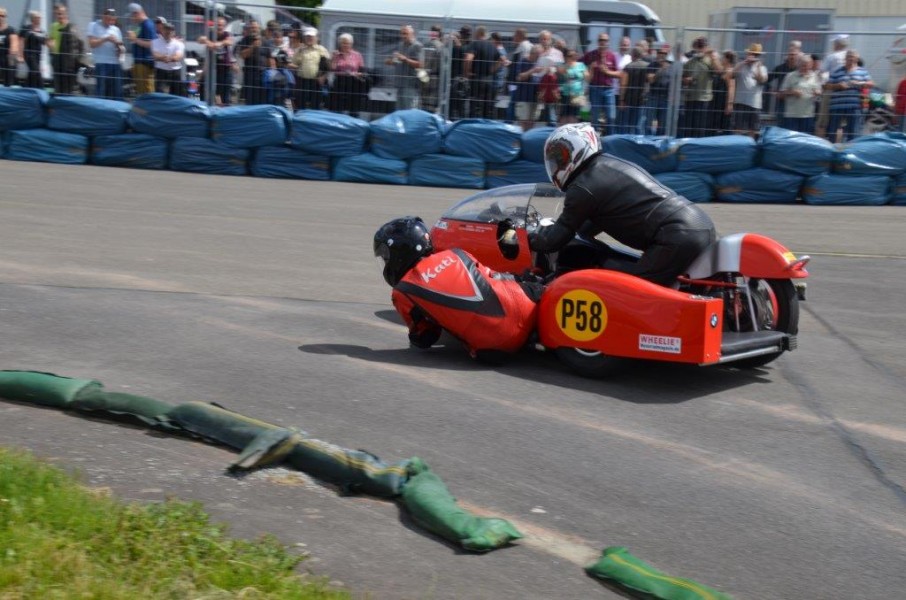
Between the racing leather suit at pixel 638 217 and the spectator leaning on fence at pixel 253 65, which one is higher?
the spectator leaning on fence at pixel 253 65

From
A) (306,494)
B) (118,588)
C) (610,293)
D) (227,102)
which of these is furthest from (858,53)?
(118,588)

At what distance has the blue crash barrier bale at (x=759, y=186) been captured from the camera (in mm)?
15445

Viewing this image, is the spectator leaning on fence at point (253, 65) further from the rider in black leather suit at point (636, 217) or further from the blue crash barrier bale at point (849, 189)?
the rider in black leather suit at point (636, 217)

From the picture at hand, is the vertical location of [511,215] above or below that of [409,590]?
above

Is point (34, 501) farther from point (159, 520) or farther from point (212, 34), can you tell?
point (212, 34)

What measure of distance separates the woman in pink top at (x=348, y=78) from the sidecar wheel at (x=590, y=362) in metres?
10.7

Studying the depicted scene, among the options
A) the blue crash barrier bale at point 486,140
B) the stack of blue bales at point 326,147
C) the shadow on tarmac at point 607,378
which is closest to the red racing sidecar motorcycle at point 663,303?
the shadow on tarmac at point 607,378

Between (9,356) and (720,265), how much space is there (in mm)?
4544

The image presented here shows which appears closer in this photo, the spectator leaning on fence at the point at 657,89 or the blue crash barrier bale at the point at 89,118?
the blue crash barrier bale at the point at 89,118

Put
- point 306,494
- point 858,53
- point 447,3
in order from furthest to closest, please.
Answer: point 447,3 < point 858,53 < point 306,494

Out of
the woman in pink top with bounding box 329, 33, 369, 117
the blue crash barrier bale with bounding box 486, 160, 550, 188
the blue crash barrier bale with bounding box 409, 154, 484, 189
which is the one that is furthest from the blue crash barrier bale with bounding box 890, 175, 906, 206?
the woman in pink top with bounding box 329, 33, 369, 117

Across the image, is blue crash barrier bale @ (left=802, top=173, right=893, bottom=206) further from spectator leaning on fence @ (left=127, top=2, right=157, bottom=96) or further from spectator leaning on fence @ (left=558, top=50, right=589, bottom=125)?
spectator leaning on fence @ (left=127, top=2, right=157, bottom=96)

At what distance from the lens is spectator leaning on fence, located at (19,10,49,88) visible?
17.0 metres

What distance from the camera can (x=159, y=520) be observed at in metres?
4.19
